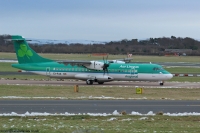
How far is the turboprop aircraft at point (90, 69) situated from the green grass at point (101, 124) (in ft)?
74.6

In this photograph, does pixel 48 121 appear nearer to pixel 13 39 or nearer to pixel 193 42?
pixel 13 39

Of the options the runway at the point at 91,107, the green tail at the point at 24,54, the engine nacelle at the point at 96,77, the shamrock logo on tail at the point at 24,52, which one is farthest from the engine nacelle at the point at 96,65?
the runway at the point at 91,107

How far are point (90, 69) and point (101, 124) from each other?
2623cm

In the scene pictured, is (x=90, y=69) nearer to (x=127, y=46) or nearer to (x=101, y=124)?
(x=101, y=124)

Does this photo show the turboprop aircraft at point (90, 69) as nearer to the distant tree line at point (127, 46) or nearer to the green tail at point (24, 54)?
the green tail at point (24, 54)

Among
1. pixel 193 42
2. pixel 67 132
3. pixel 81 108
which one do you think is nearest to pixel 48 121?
pixel 67 132

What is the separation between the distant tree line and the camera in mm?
130625

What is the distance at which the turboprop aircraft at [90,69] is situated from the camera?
40.5m

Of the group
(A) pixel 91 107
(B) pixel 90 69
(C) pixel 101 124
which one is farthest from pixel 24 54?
(C) pixel 101 124

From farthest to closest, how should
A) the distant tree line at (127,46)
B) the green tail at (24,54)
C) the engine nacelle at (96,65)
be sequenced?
the distant tree line at (127,46)
the green tail at (24,54)
the engine nacelle at (96,65)

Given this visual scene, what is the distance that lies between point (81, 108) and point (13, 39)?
23.1 metres

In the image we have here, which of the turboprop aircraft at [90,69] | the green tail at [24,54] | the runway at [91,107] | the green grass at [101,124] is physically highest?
the green tail at [24,54]

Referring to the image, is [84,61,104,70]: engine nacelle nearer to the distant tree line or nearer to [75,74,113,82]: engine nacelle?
[75,74,113,82]: engine nacelle

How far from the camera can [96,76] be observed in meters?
41.3
